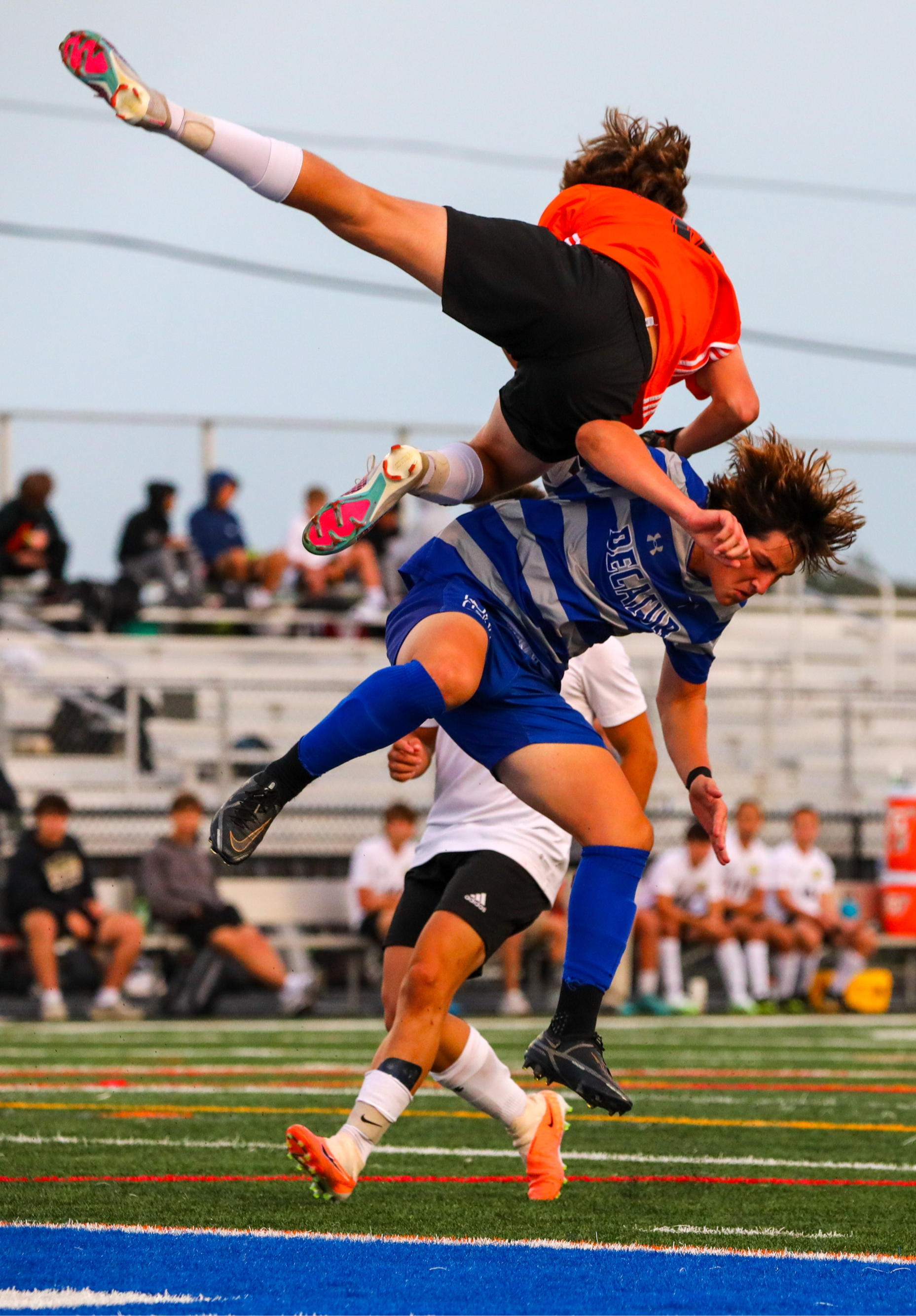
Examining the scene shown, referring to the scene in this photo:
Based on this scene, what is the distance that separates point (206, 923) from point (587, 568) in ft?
26.4

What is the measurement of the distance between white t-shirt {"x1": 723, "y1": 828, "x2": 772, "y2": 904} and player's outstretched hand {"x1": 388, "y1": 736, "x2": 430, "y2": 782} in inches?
345

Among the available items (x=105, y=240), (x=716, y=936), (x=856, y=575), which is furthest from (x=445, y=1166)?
(x=105, y=240)

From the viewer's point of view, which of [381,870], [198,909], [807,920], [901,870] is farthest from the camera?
[901,870]

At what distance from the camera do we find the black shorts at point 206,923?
11953 mm

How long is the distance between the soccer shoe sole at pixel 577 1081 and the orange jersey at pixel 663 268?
1560 mm

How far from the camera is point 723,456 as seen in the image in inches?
181

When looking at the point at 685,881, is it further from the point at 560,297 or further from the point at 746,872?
the point at 560,297

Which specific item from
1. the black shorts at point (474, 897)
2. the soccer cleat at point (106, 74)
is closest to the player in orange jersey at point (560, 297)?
the soccer cleat at point (106, 74)

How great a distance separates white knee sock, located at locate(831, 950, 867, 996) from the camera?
1344cm

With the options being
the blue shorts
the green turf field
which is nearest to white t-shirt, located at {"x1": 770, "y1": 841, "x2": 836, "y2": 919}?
the green turf field

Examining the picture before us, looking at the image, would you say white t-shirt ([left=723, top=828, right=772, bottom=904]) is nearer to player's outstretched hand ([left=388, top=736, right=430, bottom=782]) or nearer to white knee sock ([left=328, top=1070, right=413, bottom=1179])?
player's outstretched hand ([left=388, top=736, right=430, bottom=782])

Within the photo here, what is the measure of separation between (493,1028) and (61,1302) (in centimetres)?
792

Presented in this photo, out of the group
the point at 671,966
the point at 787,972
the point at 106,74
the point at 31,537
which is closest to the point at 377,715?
the point at 106,74

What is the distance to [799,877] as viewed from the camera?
13.7 metres
